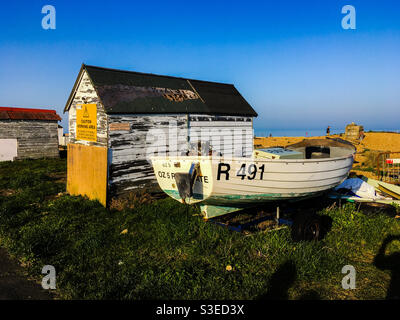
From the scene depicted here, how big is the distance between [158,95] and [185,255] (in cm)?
653

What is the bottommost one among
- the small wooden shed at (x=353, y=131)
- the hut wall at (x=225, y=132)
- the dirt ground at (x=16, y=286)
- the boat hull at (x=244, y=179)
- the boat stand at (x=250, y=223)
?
the dirt ground at (x=16, y=286)

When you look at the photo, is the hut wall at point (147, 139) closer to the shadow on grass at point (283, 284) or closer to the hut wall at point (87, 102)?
the hut wall at point (87, 102)

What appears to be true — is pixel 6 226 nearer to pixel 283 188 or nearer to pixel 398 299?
pixel 283 188

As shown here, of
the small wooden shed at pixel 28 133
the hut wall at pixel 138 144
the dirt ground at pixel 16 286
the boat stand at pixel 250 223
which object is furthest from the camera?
the small wooden shed at pixel 28 133

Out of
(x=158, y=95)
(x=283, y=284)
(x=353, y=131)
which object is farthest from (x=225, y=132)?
(x=353, y=131)

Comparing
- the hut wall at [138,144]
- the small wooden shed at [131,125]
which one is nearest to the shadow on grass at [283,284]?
the small wooden shed at [131,125]

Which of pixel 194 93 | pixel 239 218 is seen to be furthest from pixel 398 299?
pixel 194 93

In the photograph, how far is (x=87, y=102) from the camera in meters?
9.32

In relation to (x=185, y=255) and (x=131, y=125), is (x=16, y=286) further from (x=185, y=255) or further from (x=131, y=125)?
(x=131, y=125)

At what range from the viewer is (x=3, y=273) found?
188 inches
